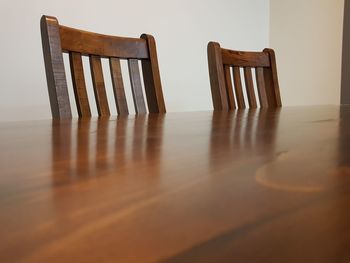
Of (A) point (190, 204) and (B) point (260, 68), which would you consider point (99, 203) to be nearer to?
(A) point (190, 204)

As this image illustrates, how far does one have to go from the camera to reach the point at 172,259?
94 mm

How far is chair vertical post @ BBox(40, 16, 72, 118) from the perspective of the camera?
0.71 metres

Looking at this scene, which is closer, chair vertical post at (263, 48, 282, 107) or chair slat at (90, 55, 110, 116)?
chair slat at (90, 55, 110, 116)

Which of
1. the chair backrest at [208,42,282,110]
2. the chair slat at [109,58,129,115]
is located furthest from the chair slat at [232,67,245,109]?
the chair slat at [109,58,129,115]

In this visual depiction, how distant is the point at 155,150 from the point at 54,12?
1.40m

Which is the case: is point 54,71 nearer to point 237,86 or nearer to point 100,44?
point 100,44

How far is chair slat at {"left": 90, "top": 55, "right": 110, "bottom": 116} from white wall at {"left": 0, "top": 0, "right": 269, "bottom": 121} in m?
0.67

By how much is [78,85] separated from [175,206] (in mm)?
676

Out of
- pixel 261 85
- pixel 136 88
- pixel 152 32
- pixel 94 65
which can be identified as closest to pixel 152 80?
pixel 136 88

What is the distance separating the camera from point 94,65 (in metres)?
0.82

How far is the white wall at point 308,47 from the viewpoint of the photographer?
236cm

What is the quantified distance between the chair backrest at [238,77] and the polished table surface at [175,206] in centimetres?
88

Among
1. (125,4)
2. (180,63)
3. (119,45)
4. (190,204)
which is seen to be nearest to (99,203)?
(190,204)

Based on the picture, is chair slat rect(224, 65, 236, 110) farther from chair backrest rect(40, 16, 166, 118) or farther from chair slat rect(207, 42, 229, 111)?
chair backrest rect(40, 16, 166, 118)
